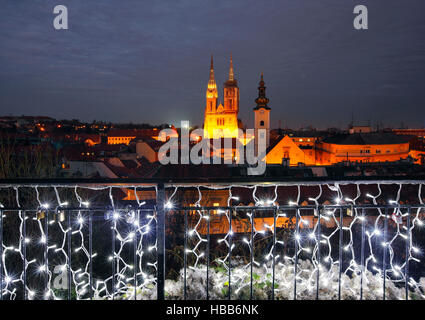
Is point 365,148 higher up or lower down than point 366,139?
lower down

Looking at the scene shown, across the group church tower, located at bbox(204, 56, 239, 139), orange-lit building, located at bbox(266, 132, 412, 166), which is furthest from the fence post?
church tower, located at bbox(204, 56, 239, 139)

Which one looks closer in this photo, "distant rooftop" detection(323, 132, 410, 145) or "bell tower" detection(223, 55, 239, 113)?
"distant rooftop" detection(323, 132, 410, 145)

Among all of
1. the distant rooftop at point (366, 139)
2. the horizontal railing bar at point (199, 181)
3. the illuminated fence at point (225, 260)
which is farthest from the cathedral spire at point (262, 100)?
the horizontal railing bar at point (199, 181)

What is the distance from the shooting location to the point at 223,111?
69812mm

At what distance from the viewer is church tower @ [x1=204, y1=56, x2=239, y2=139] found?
2717 inches

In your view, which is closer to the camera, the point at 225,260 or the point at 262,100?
the point at 225,260

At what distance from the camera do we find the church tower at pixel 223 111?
226 ft

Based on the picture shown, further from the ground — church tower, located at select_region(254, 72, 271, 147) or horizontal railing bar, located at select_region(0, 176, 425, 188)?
church tower, located at select_region(254, 72, 271, 147)

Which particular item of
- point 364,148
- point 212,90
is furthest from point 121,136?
point 364,148

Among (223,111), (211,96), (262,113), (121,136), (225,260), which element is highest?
(211,96)

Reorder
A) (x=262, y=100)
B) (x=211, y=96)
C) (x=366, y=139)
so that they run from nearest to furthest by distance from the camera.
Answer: (x=262, y=100), (x=366, y=139), (x=211, y=96)

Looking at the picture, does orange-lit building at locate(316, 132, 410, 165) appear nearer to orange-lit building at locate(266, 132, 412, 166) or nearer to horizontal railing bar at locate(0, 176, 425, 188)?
orange-lit building at locate(266, 132, 412, 166)

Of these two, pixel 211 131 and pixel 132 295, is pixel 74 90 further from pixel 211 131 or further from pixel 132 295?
pixel 132 295

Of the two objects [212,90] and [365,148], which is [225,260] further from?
[212,90]
